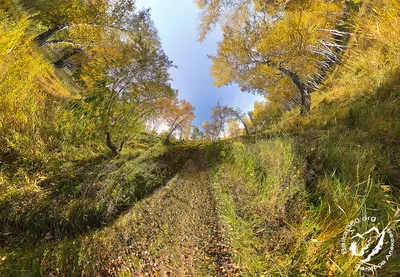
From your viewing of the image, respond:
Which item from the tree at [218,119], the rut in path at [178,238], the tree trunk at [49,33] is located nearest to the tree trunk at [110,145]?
the rut in path at [178,238]

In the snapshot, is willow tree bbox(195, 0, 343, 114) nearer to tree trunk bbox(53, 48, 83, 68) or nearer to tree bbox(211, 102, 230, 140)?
tree trunk bbox(53, 48, 83, 68)

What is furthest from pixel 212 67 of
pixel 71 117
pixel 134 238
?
pixel 134 238

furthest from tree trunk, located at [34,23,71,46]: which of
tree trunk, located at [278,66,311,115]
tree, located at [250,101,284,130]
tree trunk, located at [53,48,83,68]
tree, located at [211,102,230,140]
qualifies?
tree, located at [211,102,230,140]

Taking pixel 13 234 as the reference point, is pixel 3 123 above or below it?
above

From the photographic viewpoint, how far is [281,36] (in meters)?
7.73

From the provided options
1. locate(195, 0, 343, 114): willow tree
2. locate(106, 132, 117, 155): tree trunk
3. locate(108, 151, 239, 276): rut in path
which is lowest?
locate(108, 151, 239, 276): rut in path

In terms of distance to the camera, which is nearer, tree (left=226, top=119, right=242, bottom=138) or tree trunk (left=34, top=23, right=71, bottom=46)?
tree trunk (left=34, top=23, right=71, bottom=46)

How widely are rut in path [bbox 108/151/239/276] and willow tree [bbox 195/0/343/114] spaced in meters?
6.98

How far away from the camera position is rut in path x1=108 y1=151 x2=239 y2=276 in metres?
2.02

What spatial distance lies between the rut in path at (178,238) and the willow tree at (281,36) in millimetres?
6984

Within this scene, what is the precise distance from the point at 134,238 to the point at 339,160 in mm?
3162

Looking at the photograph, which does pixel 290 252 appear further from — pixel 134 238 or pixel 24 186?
pixel 24 186

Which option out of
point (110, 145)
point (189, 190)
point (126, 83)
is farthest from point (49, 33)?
point (189, 190)

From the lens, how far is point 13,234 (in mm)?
2520
